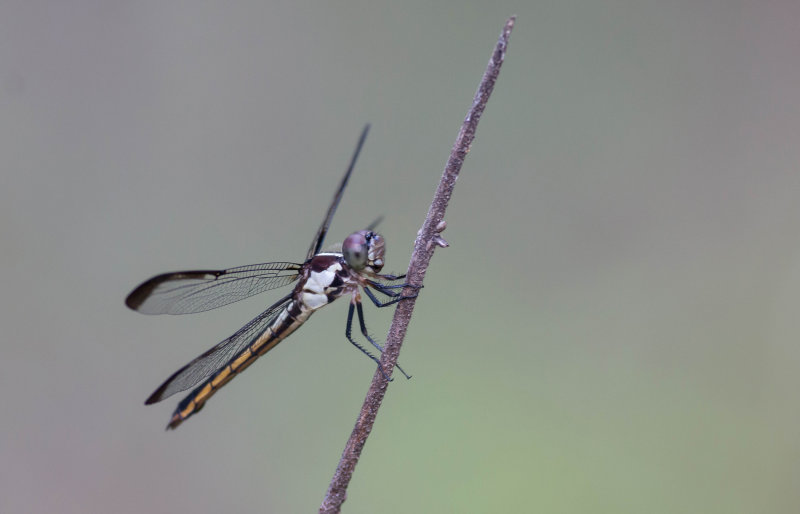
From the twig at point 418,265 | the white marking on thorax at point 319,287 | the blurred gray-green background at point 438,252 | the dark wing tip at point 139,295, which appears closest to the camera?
the twig at point 418,265

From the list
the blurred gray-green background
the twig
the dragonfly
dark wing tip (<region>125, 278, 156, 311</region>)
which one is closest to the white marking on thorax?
the dragonfly

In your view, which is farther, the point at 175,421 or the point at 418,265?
the point at 175,421

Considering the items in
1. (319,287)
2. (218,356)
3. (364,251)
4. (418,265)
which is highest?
(364,251)

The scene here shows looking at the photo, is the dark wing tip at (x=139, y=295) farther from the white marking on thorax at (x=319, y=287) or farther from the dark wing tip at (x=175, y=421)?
the white marking on thorax at (x=319, y=287)

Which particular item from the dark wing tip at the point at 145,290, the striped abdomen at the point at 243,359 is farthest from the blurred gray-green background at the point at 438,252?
the dark wing tip at the point at 145,290

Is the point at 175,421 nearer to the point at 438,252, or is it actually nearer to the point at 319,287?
the point at 319,287

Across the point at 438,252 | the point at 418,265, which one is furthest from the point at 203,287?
the point at 438,252

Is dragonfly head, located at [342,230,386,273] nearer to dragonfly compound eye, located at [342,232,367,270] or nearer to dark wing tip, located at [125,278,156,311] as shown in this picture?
dragonfly compound eye, located at [342,232,367,270]
